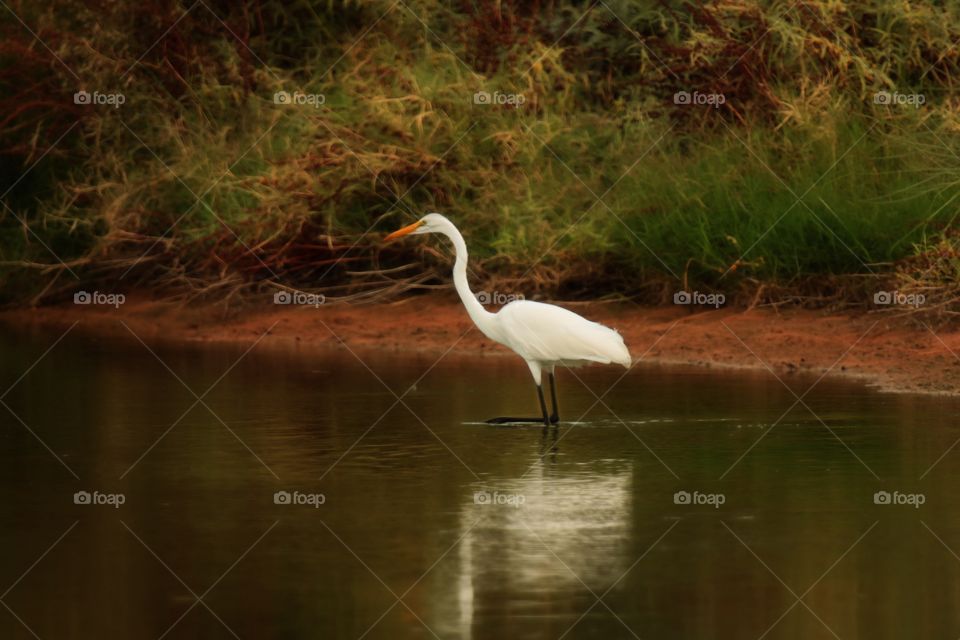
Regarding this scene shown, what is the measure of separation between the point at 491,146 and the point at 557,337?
709cm

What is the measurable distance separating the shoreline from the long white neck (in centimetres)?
293

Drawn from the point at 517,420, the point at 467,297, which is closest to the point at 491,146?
the point at 467,297

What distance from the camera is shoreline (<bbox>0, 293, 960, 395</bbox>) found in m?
16.2

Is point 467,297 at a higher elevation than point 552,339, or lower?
higher

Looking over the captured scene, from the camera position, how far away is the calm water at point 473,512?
8117 mm

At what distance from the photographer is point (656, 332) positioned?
717 inches

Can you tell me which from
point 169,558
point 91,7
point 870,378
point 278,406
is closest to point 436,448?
point 278,406

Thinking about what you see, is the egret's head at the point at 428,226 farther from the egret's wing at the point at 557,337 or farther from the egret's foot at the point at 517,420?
the egret's foot at the point at 517,420

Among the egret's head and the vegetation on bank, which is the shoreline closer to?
the vegetation on bank

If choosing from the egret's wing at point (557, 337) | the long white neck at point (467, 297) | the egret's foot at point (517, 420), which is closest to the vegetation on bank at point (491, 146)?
the egret's wing at point (557, 337)

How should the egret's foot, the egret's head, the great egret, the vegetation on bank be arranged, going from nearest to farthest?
1. the egret's foot
2. the great egret
3. the egret's head
4. the vegetation on bank

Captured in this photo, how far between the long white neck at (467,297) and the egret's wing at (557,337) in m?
0.26

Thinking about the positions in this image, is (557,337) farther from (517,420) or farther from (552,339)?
(517,420)

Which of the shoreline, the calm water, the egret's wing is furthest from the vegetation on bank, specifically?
the egret's wing
